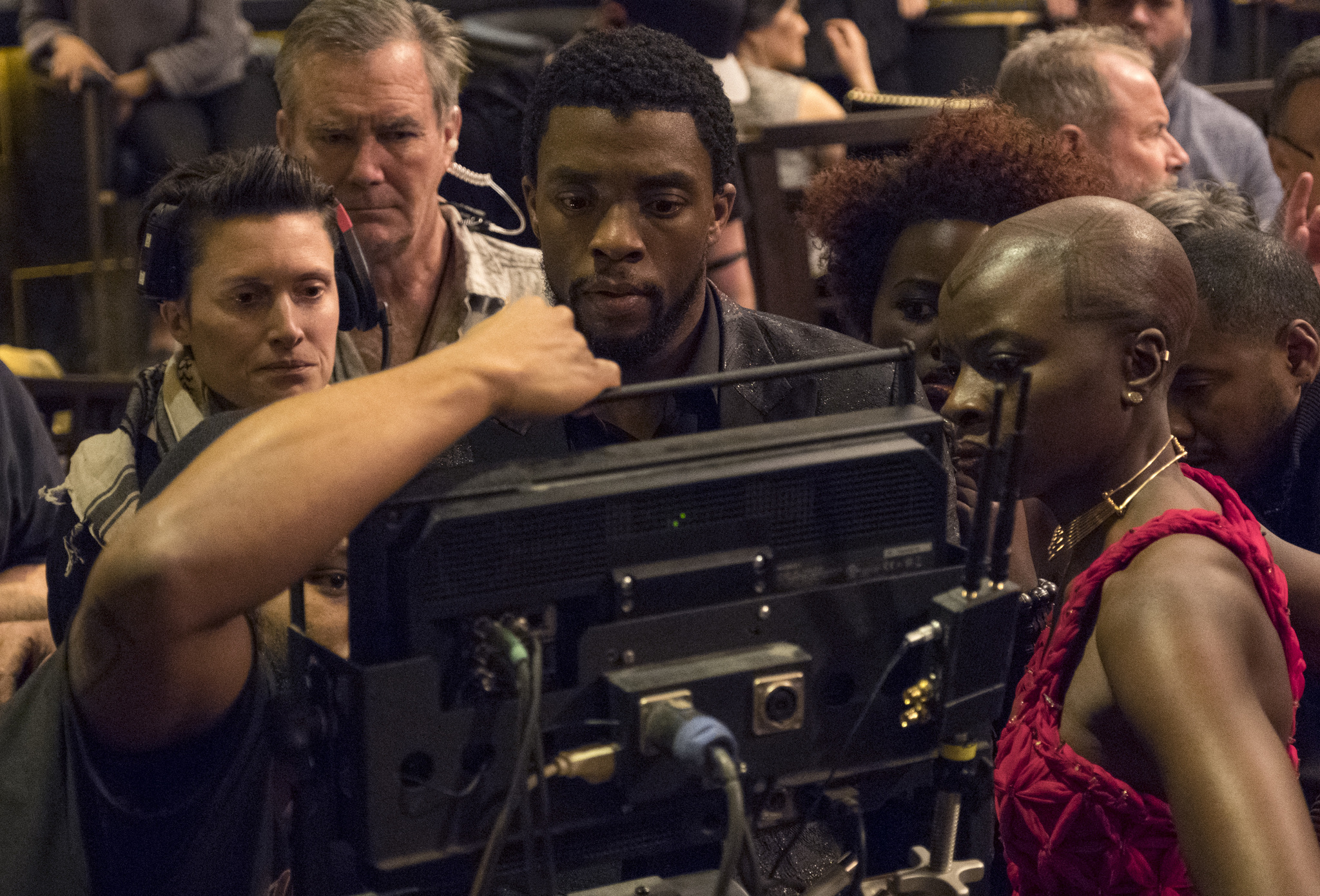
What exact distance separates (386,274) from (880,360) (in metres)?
1.91

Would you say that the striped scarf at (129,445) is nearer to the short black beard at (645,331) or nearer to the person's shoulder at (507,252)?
the short black beard at (645,331)

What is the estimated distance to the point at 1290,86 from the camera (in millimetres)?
3262

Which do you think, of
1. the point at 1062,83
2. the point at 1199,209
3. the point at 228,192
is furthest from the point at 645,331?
the point at 1062,83

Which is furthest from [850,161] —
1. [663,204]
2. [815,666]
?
[815,666]

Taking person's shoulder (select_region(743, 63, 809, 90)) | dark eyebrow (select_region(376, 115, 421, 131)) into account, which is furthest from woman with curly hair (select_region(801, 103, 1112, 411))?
person's shoulder (select_region(743, 63, 809, 90))

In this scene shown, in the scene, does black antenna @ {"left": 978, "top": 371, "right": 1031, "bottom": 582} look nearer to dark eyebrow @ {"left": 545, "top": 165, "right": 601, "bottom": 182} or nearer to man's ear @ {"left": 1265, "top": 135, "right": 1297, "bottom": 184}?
dark eyebrow @ {"left": 545, "top": 165, "right": 601, "bottom": 182}

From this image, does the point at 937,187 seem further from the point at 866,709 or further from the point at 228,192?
the point at 866,709

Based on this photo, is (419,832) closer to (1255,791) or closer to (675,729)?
(675,729)

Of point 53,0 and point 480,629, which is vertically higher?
point 53,0

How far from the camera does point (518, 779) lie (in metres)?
1.08

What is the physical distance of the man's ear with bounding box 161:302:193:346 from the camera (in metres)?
2.29

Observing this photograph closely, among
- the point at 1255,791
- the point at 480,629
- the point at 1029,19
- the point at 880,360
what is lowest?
the point at 1255,791

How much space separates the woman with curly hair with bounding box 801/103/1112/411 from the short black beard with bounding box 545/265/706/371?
0.42m

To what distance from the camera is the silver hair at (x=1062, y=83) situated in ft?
10.2
